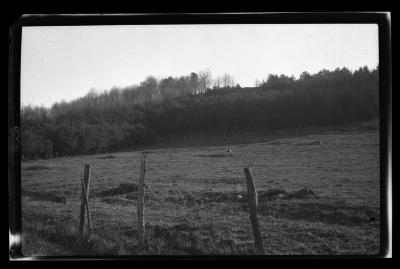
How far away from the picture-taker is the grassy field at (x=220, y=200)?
646cm

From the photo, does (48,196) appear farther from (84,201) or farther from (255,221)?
(255,221)

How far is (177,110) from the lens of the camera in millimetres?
10000

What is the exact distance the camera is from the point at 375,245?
663cm

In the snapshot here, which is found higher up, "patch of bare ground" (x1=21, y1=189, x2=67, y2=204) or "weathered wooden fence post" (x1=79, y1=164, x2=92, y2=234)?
"weathered wooden fence post" (x1=79, y1=164, x2=92, y2=234)

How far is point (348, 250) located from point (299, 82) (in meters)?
5.50

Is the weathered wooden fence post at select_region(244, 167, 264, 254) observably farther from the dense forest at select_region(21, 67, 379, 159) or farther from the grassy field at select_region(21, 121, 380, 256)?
the dense forest at select_region(21, 67, 379, 159)

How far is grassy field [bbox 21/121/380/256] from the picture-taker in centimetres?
646

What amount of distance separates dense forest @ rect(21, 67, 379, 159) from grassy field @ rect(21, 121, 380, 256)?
0.90 metres

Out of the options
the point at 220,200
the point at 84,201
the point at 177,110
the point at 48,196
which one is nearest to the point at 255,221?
the point at 84,201

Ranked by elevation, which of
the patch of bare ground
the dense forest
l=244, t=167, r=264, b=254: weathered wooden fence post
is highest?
the dense forest

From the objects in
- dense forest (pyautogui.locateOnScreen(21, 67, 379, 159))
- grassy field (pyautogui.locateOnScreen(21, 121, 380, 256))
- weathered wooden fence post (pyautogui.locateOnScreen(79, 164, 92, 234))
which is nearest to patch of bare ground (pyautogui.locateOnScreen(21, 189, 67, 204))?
grassy field (pyautogui.locateOnScreen(21, 121, 380, 256))

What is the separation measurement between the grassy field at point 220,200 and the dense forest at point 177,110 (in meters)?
0.90

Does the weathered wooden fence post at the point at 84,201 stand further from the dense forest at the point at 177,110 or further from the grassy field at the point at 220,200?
the dense forest at the point at 177,110
